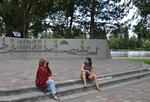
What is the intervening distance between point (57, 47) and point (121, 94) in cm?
1559

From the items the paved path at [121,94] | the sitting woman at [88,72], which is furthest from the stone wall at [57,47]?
the sitting woman at [88,72]

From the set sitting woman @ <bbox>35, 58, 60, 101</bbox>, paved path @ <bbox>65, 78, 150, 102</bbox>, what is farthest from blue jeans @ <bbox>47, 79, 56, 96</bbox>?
paved path @ <bbox>65, 78, 150, 102</bbox>

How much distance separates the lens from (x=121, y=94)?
11500 mm

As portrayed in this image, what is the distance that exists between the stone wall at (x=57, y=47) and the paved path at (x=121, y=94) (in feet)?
40.0

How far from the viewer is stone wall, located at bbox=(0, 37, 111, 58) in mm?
23883

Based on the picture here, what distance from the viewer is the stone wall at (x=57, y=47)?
23.9 m

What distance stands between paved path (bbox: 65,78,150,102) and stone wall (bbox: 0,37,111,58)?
12.2 metres

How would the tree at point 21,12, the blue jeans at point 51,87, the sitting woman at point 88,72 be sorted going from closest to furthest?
the blue jeans at point 51,87
the sitting woman at point 88,72
the tree at point 21,12

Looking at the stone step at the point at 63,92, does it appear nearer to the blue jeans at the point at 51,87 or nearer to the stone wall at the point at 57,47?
the blue jeans at the point at 51,87

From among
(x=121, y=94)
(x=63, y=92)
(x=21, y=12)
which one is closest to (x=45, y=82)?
(x=63, y=92)

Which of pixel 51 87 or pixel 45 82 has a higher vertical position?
pixel 45 82

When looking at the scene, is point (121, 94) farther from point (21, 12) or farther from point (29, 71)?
point (21, 12)

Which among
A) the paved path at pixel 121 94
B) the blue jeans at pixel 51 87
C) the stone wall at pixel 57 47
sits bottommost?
the paved path at pixel 121 94

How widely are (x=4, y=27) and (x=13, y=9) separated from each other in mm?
5283
